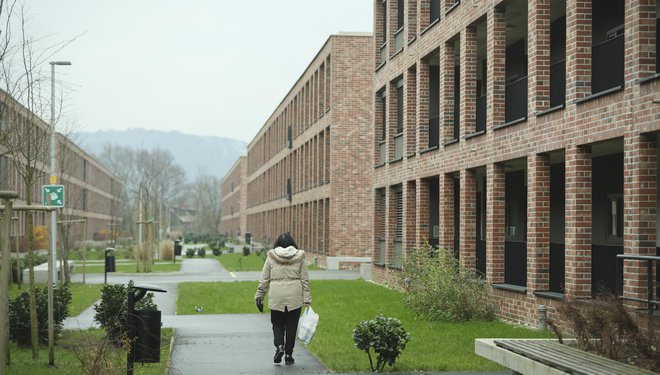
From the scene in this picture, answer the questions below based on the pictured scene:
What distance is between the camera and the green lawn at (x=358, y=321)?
41.0ft

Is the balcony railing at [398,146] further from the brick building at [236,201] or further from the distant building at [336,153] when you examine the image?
the brick building at [236,201]

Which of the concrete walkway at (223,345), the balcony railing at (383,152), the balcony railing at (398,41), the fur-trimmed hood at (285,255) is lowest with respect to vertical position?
the concrete walkway at (223,345)

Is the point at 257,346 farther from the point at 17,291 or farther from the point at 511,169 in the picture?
the point at 17,291

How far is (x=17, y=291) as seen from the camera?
27.3m

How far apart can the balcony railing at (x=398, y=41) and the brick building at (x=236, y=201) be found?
81.4 meters

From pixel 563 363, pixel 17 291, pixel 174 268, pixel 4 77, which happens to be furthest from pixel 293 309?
pixel 174 268

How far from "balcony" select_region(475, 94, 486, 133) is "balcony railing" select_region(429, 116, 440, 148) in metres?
2.86

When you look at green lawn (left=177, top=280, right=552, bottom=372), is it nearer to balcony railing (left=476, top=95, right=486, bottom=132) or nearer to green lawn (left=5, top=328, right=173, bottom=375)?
green lawn (left=5, top=328, right=173, bottom=375)

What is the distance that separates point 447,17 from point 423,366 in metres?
12.7

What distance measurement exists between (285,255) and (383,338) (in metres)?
1.90

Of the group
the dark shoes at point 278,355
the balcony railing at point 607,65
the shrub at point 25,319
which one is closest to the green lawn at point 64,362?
the shrub at point 25,319

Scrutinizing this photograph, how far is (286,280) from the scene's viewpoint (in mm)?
12672

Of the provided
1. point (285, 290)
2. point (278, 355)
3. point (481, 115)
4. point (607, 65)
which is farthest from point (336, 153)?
point (278, 355)

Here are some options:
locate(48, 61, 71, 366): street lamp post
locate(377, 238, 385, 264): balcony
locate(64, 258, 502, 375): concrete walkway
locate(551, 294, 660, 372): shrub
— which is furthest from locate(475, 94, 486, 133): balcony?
locate(551, 294, 660, 372): shrub
